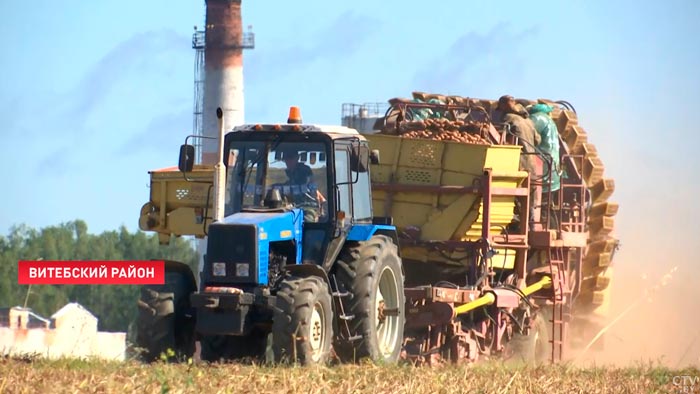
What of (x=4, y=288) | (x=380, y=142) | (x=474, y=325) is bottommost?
A: (x=4, y=288)

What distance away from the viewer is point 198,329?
12.2 m

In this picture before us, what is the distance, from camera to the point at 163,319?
12445mm

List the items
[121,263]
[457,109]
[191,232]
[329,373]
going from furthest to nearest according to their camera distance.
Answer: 1. [457,109]
2. [191,232]
3. [121,263]
4. [329,373]

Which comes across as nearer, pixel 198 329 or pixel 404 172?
pixel 198 329

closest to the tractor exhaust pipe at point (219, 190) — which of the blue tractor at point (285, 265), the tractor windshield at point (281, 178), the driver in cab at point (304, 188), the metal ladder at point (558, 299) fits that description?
the blue tractor at point (285, 265)

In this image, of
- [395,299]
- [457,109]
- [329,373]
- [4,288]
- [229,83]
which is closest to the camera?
[329,373]

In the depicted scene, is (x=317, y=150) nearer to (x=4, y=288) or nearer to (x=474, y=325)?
(x=474, y=325)

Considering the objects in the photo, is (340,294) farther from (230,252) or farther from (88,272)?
(88,272)

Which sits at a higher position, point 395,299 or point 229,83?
point 229,83

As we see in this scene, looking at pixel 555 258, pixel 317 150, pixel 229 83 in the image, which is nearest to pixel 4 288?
pixel 229 83

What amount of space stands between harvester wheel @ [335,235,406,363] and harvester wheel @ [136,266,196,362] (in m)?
1.47

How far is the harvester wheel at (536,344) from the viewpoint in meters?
18.5

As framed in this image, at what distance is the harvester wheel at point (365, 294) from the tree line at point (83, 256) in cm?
4807

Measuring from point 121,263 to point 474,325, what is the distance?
4.43 metres
